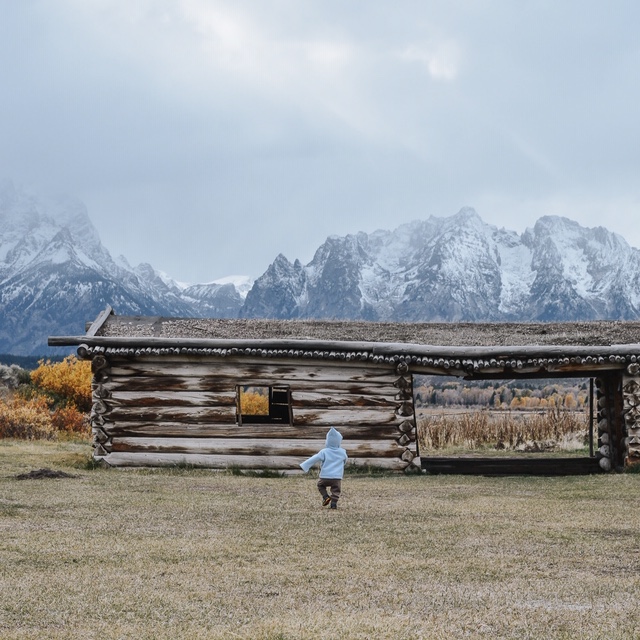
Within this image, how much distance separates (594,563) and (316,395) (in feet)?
28.4

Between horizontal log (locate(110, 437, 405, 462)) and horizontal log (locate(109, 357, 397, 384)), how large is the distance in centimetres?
106

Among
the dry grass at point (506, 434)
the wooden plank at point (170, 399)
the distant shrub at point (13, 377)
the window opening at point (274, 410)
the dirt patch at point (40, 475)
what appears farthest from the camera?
the distant shrub at point (13, 377)

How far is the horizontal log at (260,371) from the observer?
603 inches

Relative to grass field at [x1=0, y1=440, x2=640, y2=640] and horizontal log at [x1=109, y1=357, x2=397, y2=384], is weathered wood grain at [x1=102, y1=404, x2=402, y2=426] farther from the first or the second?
grass field at [x1=0, y1=440, x2=640, y2=640]

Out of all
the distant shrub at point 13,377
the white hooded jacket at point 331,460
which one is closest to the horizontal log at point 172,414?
the white hooded jacket at point 331,460

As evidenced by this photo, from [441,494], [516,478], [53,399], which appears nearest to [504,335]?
[516,478]

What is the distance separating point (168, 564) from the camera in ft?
22.1

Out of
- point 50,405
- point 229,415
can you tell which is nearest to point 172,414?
point 229,415

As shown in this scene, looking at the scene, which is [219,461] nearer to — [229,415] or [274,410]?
[229,415]

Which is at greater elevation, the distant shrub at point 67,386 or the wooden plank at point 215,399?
the distant shrub at point 67,386

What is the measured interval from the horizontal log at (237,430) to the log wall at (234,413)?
2cm

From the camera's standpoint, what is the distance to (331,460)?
34.8 ft

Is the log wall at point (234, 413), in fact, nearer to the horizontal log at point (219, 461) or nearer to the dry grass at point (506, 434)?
the horizontal log at point (219, 461)

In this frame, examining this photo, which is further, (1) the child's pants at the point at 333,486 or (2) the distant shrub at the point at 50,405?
(2) the distant shrub at the point at 50,405
